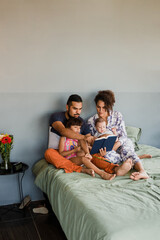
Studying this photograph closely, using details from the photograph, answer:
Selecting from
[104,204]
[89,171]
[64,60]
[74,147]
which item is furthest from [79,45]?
[104,204]

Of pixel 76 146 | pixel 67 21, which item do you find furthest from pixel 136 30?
pixel 76 146

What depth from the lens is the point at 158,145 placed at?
154 inches

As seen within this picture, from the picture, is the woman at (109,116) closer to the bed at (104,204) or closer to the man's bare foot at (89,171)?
the bed at (104,204)

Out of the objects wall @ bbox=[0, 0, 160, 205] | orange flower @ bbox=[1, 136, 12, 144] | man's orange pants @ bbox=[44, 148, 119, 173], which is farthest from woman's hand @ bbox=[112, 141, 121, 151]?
orange flower @ bbox=[1, 136, 12, 144]

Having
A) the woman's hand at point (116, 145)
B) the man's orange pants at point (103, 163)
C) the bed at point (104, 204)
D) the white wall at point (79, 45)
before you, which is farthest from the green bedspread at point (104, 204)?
the white wall at point (79, 45)

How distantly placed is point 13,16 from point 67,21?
0.63m

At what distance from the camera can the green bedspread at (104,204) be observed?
5.23 ft

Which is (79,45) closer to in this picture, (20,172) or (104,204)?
(20,172)

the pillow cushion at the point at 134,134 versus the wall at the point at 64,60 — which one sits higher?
the wall at the point at 64,60

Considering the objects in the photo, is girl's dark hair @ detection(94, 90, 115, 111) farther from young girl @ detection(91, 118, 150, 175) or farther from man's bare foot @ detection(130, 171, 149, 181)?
man's bare foot @ detection(130, 171, 149, 181)

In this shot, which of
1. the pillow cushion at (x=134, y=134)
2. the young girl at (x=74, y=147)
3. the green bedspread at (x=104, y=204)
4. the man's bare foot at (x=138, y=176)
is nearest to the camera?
the green bedspread at (x=104, y=204)

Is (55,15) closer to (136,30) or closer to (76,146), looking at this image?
(136,30)

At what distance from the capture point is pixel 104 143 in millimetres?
2752

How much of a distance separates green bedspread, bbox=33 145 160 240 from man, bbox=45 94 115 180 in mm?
98
